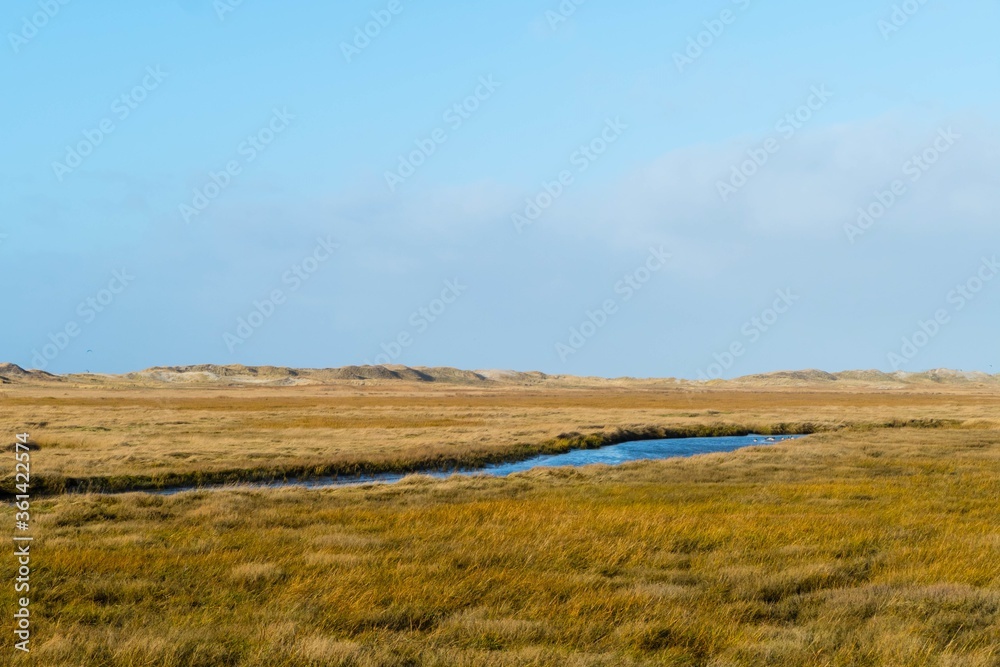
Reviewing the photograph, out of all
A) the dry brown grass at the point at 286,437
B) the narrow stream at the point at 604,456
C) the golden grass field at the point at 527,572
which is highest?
the dry brown grass at the point at 286,437

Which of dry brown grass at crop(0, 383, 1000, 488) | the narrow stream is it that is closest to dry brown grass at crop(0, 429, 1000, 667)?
the narrow stream

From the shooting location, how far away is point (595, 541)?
46.7 feet

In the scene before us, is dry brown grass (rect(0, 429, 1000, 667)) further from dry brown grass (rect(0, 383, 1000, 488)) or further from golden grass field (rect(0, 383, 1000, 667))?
dry brown grass (rect(0, 383, 1000, 488))

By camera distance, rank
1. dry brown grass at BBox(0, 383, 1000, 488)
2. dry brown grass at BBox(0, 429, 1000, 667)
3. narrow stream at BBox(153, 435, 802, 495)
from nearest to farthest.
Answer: dry brown grass at BBox(0, 429, 1000, 667), narrow stream at BBox(153, 435, 802, 495), dry brown grass at BBox(0, 383, 1000, 488)

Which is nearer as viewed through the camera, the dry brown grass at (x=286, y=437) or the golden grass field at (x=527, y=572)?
the golden grass field at (x=527, y=572)

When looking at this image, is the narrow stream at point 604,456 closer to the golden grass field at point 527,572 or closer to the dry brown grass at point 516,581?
the golden grass field at point 527,572

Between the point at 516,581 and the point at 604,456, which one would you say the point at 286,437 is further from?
the point at 516,581

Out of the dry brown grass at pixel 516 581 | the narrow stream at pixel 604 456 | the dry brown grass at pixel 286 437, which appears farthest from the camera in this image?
the dry brown grass at pixel 286 437

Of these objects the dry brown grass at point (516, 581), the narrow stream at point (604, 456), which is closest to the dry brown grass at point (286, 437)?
the narrow stream at point (604, 456)

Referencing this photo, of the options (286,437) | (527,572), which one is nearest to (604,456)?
(286,437)

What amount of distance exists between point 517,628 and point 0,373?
216266 mm

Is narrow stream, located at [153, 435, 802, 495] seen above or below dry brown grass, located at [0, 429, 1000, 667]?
below

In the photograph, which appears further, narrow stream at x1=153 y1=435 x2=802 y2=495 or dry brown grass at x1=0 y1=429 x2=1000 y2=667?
narrow stream at x1=153 y1=435 x2=802 y2=495

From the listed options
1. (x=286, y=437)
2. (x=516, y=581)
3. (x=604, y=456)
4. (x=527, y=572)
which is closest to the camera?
(x=516, y=581)
